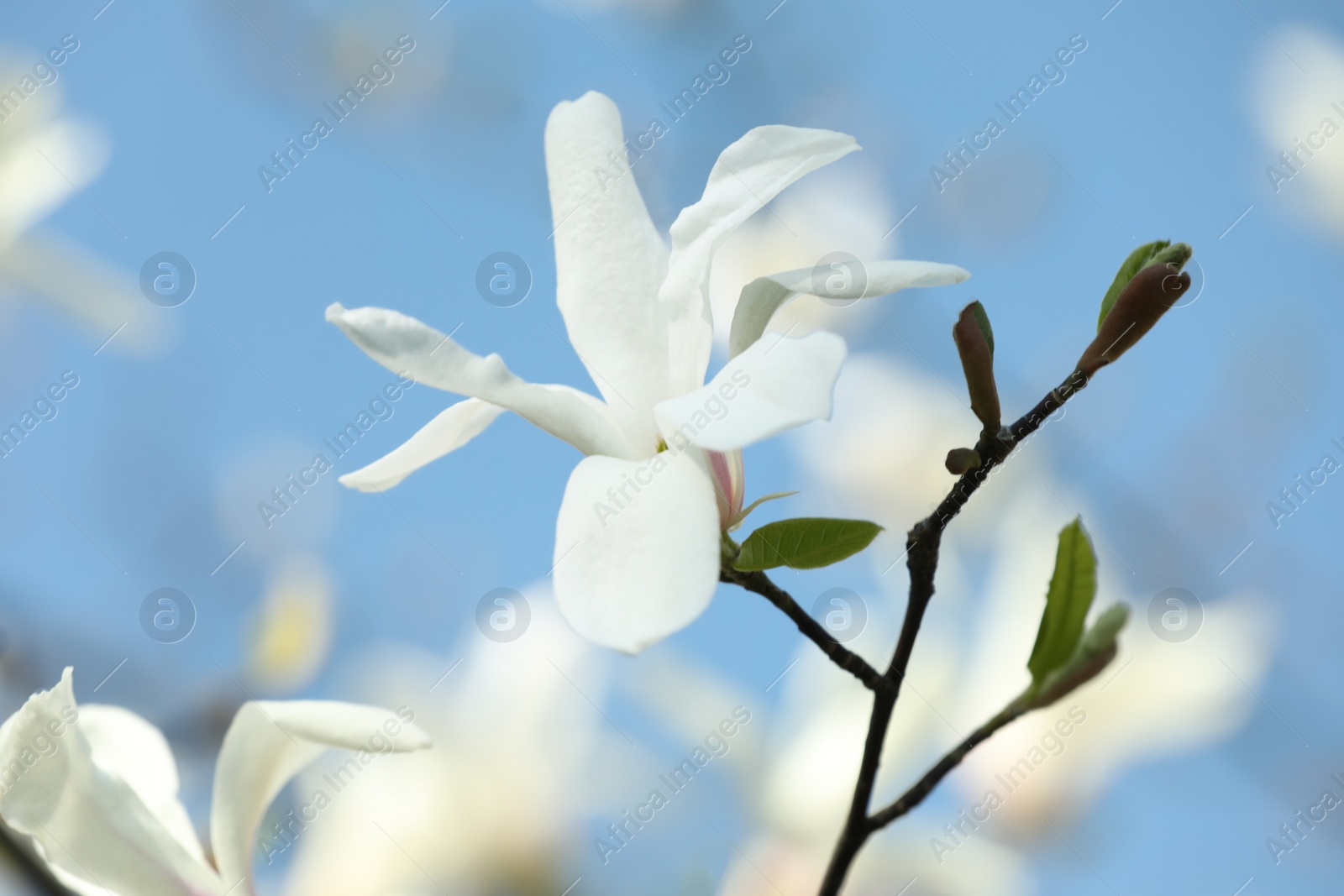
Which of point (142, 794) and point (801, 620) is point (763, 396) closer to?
point (801, 620)

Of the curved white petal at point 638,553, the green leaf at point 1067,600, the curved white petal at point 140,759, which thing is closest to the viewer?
the curved white petal at point 638,553

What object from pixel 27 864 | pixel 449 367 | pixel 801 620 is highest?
pixel 449 367

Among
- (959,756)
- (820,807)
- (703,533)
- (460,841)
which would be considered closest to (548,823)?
(460,841)

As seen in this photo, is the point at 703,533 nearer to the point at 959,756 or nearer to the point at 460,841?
the point at 959,756

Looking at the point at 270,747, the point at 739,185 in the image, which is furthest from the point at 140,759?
the point at 739,185

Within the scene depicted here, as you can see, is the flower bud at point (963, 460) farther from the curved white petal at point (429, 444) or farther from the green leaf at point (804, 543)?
the curved white petal at point (429, 444)

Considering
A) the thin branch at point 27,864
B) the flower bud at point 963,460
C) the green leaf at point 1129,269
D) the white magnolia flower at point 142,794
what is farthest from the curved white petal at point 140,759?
the green leaf at point 1129,269

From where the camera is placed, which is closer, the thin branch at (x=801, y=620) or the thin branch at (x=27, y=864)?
the thin branch at (x=801, y=620)

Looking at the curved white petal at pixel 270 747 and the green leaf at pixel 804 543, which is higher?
the green leaf at pixel 804 543
